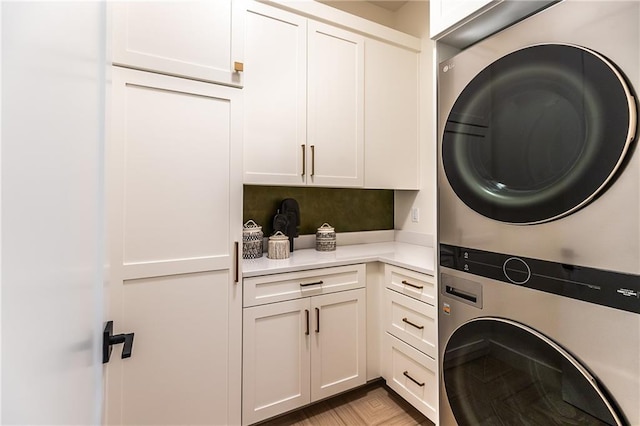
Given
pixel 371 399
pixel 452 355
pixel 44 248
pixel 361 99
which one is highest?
pixel 361 99

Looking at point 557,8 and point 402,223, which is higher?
point 557,8

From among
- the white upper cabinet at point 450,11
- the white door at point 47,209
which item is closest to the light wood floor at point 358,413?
the white door at point 47,209

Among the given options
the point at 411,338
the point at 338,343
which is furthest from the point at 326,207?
the point at 411,338

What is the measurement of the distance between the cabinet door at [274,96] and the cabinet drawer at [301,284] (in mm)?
563

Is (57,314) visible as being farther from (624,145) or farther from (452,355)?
(452,355)

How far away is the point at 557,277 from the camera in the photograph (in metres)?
0.81

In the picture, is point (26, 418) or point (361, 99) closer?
point (26, 418)

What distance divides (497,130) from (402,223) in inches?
61.7

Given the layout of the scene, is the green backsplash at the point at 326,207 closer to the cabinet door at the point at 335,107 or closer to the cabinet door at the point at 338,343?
the cabinet door at the point at 335,107

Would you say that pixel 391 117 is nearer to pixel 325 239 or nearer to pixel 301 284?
pixel 325 239

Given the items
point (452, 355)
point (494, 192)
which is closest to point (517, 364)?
point (452, 355)

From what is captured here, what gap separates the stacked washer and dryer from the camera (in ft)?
2.30

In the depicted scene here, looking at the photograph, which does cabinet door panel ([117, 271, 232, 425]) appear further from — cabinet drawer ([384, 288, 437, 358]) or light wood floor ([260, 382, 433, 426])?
cabinet drawer ([384, 288, 437, 358])

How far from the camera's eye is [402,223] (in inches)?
97.7
